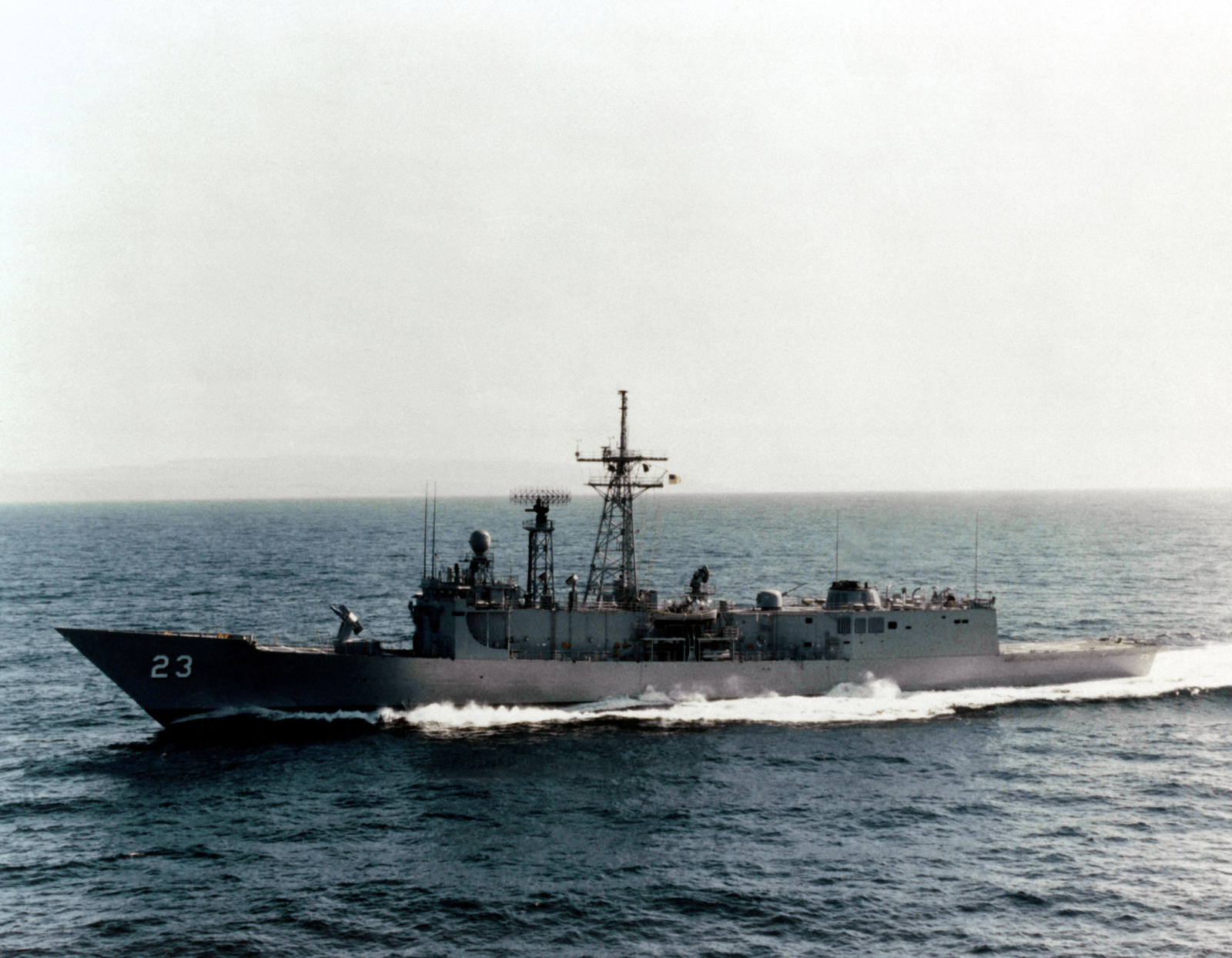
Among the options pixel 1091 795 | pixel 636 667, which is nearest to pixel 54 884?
pixel 636 667

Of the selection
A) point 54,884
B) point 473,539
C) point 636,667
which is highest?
point 473,539

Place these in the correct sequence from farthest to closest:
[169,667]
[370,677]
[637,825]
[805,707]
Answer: [805,707] → [370,677] → [169,667] → [637,825]

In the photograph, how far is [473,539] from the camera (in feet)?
142

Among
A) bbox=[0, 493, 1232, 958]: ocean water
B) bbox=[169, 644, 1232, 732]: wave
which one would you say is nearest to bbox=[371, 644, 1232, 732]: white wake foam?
bbox=[169, 644, 1232, 732]: wave

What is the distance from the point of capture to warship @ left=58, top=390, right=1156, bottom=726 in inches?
1622

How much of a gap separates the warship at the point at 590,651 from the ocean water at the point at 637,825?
1.03 m

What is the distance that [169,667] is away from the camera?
40844 mm

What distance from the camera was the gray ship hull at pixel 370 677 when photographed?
40.6 metres

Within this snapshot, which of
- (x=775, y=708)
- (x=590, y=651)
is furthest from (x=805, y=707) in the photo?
(x=590, y=651)

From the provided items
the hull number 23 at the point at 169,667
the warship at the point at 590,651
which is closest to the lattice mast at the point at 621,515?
the warship at the point at 590,651

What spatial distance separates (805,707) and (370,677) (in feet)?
59.9

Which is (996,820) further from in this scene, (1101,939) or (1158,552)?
(1158,552)

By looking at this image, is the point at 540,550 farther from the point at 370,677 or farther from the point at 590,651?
the point at 370,677

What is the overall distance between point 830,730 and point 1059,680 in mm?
14521
